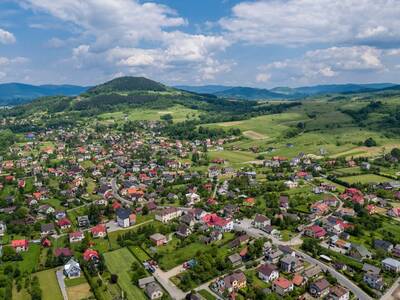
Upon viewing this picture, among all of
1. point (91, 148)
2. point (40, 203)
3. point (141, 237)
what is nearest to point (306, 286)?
point (141, 237)

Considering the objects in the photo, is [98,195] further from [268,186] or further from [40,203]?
[268,186]

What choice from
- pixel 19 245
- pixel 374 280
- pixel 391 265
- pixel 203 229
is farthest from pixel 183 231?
pixel 391 265

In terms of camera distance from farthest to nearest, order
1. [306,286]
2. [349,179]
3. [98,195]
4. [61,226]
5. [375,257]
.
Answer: [349,179]
[98,195]
[61,226]
[375,257]
[306,286]

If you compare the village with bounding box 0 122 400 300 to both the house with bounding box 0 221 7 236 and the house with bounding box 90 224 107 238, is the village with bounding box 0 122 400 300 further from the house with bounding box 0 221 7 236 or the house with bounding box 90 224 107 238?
the house with bounding box 0 221 7 236

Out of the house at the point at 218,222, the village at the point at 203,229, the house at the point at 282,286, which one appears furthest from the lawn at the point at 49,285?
the house at the point at 218,222

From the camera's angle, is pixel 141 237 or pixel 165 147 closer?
pixel 141 237

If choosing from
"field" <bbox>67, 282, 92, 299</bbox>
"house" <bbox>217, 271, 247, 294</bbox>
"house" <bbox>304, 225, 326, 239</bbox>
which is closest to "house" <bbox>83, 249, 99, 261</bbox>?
"field" <bbox>67, 282, 92, 299</bbox>

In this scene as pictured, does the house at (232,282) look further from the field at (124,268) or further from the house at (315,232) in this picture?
the house at (315,232)
